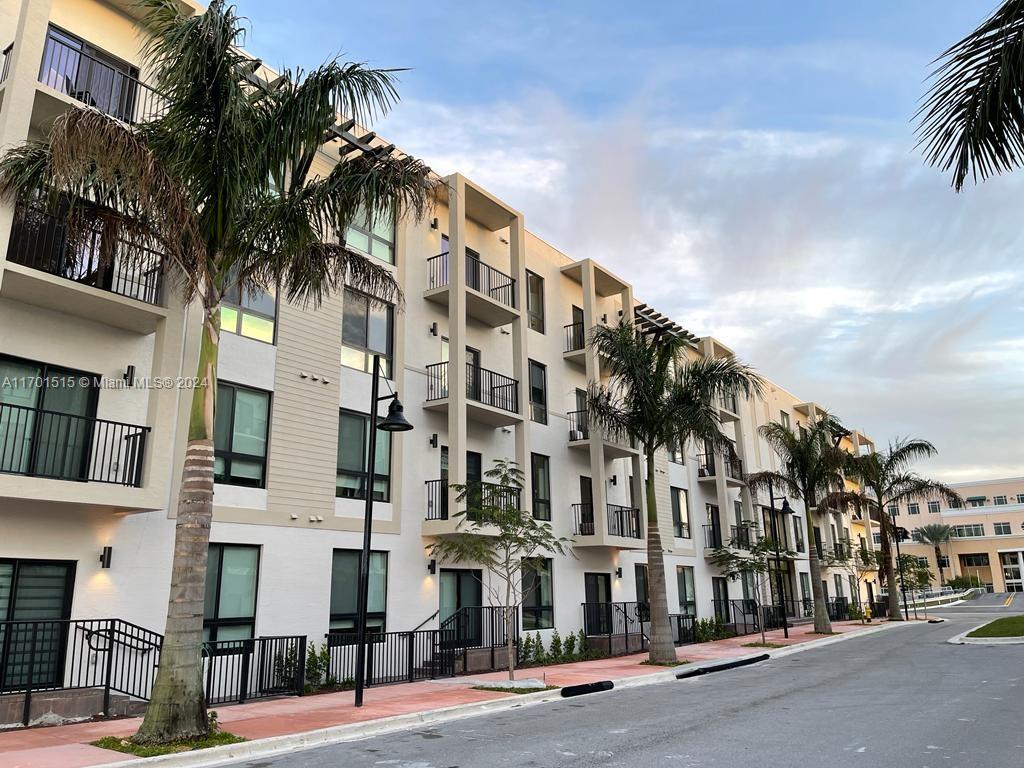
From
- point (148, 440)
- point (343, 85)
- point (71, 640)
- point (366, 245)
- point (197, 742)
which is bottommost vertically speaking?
point (197, 742)

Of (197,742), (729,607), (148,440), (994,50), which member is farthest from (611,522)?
(994,50)

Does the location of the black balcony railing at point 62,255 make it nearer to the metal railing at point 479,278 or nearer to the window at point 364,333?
the window at point 364,333

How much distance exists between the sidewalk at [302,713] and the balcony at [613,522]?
16.9 ft

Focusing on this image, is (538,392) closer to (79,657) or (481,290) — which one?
(481,290)

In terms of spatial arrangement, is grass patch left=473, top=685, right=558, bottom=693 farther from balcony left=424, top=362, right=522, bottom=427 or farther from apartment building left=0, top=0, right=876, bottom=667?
balcony left=424, top=362, right=522, bottom=427

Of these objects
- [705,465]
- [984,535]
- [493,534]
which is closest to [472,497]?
[493,534]

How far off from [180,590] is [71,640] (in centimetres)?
386

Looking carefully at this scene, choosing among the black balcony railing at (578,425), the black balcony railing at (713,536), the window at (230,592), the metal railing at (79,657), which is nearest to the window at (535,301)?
the black balcony railing at (578,425)

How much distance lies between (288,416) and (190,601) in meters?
7.20

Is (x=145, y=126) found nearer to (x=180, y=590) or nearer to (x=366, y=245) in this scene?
(x=180, y=590)

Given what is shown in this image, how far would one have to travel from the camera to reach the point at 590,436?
2573 cm

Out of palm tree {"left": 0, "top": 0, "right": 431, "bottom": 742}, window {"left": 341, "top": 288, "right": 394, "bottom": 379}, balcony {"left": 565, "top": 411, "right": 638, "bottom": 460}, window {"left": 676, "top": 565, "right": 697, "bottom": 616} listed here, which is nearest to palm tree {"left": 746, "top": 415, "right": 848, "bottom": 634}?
window {"left": 676, "top": 565, "right": 697, "bottom": 616}

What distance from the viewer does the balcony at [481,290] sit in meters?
21.7

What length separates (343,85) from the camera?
11242mm
